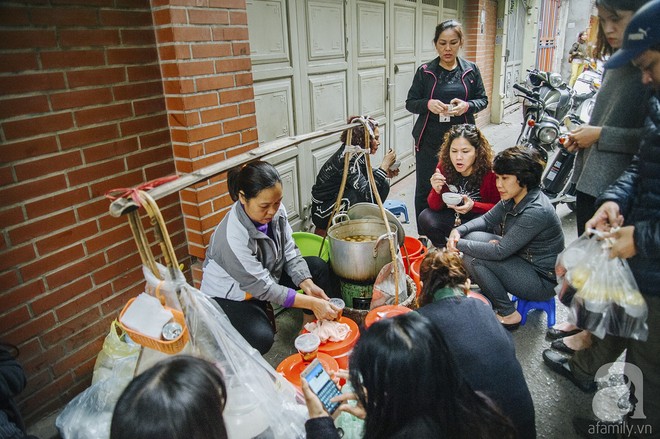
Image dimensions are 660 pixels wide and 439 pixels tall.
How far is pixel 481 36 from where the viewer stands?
8039 millimetres

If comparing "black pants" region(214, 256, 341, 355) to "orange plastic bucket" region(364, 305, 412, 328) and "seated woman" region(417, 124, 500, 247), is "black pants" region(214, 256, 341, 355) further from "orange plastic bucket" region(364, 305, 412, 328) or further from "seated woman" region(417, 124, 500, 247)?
"seated woman" region(417, 124, 500, 247)

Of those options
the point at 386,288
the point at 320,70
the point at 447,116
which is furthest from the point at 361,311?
the point at 320,70

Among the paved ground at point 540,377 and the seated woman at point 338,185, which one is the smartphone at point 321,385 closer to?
the paved ground at point 540,377

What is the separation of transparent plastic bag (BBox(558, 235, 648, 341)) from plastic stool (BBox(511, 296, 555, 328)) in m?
1.17

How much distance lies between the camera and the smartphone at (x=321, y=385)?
1703 mm

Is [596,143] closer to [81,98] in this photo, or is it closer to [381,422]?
[381,422]

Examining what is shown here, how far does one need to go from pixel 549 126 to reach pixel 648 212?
14.4 ft

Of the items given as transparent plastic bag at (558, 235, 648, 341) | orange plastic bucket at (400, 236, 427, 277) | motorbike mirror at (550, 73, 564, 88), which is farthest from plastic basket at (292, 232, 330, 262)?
motorbike mirror at (550, 73, 564, 88)

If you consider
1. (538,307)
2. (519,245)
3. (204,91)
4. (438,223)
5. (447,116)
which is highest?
(204,91)

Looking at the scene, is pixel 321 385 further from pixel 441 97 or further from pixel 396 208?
pixel 441 97

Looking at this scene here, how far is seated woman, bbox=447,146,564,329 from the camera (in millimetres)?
2828

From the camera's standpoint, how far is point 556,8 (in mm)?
14875

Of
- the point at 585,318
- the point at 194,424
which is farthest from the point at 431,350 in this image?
the point at 585,318

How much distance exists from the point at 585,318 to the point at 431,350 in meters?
1.02
